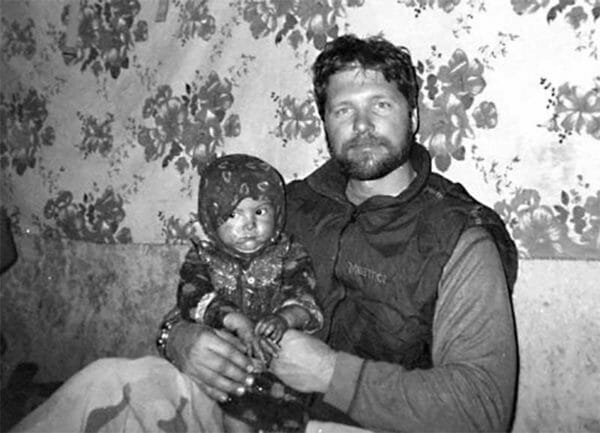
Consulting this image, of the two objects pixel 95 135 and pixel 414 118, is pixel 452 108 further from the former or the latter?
pixel 95 135

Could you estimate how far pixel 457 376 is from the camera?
1384mm

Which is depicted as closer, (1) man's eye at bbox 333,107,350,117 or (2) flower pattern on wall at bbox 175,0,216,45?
(1) man's eye at bbox 333,107,350,117

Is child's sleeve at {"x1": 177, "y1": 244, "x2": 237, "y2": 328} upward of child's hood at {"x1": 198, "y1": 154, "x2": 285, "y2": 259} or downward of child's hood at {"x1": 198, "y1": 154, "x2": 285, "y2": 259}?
downward

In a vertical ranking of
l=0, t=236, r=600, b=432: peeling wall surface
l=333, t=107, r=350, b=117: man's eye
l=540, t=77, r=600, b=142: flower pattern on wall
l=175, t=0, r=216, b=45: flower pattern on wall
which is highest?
l=175, t=0, r=216, b=45: flower pattern on wall

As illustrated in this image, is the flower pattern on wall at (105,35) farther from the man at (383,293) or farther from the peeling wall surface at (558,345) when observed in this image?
the peeling wall surface at (558,345)

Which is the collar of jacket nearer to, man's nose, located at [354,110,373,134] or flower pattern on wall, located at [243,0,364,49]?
man's nose, located at [354,110,373,134]

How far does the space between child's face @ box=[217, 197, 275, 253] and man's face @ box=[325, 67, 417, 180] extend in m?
0.24

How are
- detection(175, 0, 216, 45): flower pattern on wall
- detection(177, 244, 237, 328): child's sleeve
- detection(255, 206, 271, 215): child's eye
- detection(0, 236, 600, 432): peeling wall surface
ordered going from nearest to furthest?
detection(177, 244, 237, 328): child's sleeve → detection(255, 206, 271, 215): child's eye → detection(0, 236, 600, 432): peeling wall surface → detection(175, 0, 216, 45): flower pattern on wall

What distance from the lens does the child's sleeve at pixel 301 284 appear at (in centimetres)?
162

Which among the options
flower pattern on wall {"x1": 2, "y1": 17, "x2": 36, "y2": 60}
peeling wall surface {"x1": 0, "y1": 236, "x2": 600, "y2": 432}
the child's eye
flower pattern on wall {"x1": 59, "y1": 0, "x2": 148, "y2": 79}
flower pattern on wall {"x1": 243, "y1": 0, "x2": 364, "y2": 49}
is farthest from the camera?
flower pattern on wall {"x1": 2, "y1": 17, "x2": 36, "y2": 60}

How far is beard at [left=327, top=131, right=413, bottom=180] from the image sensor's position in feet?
5.53

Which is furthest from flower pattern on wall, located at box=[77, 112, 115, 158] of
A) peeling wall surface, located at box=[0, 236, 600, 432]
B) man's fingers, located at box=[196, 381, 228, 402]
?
man's fingers, located at box=[196, 381, 228, 402]

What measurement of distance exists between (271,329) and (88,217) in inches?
57.2

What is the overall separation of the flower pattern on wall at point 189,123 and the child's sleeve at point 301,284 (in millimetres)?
738
